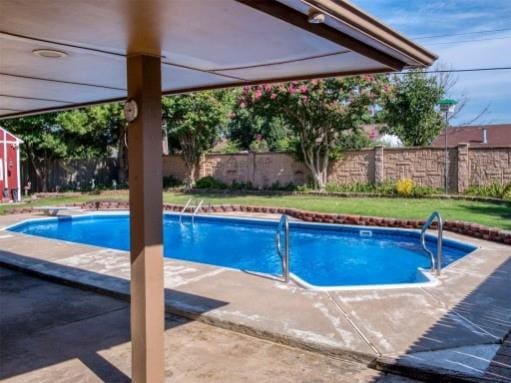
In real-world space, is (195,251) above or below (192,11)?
below


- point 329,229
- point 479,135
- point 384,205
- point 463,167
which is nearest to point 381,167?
point 463,167

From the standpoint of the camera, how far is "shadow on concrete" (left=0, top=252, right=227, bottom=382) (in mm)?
4023

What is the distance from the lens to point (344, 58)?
3.21 m

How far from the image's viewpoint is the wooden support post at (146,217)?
3.12 metres

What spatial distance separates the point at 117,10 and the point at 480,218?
34.0 ft

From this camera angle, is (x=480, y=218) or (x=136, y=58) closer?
(x=136, y=58)

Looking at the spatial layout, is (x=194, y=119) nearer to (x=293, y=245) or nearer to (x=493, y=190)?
(x=293, y=245)

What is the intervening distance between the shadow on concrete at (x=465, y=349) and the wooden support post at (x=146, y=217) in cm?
180

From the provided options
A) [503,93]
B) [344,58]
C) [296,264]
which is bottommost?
[296,264]

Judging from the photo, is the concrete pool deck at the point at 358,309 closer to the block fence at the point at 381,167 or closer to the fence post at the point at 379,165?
the block fence at the point at 381,167

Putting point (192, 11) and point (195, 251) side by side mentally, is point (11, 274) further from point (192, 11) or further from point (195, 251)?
point (192, 11)

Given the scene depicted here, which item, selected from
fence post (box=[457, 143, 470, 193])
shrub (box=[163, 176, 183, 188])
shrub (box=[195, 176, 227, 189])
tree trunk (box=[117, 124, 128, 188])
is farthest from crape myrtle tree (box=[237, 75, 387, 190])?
tree trunk (box=[117, 124, 128, 188])

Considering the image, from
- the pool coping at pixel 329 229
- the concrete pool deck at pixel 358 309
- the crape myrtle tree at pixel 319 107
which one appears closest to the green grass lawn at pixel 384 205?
the pool coping at pixel 329 229

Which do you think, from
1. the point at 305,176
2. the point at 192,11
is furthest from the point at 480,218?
the point at 192,11
